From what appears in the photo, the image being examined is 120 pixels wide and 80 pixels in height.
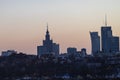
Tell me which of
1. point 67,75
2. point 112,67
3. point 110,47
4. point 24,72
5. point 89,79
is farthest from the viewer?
point 110,47

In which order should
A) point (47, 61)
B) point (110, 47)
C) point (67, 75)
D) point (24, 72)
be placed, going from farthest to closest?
point (110, 47), point (47, 61), point (24, 72), point (67, 75)

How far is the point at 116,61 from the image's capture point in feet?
301

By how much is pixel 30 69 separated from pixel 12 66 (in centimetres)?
428

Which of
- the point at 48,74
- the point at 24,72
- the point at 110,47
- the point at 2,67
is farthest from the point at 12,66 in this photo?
the point at 110,47

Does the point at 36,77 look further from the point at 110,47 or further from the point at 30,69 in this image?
the point at 110,47

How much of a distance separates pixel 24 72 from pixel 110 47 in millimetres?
51615

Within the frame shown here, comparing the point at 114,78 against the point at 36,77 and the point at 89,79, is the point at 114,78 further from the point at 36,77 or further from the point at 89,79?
the point at 36,77

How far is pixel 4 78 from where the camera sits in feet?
216

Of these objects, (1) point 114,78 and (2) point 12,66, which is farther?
(2) point 12,66

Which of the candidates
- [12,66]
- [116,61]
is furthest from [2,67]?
[116,61]

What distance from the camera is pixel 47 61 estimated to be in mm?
88875

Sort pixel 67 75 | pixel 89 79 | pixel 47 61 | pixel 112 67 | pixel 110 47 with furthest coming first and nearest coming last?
pixel 110 47 < pixel 47 61 < pixel 112 67 < pixel 67 75 < pixel 89 79

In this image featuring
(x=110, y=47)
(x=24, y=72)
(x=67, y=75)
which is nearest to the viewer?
(x=67, y=75)

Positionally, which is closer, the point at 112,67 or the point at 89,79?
the point at 89,79
